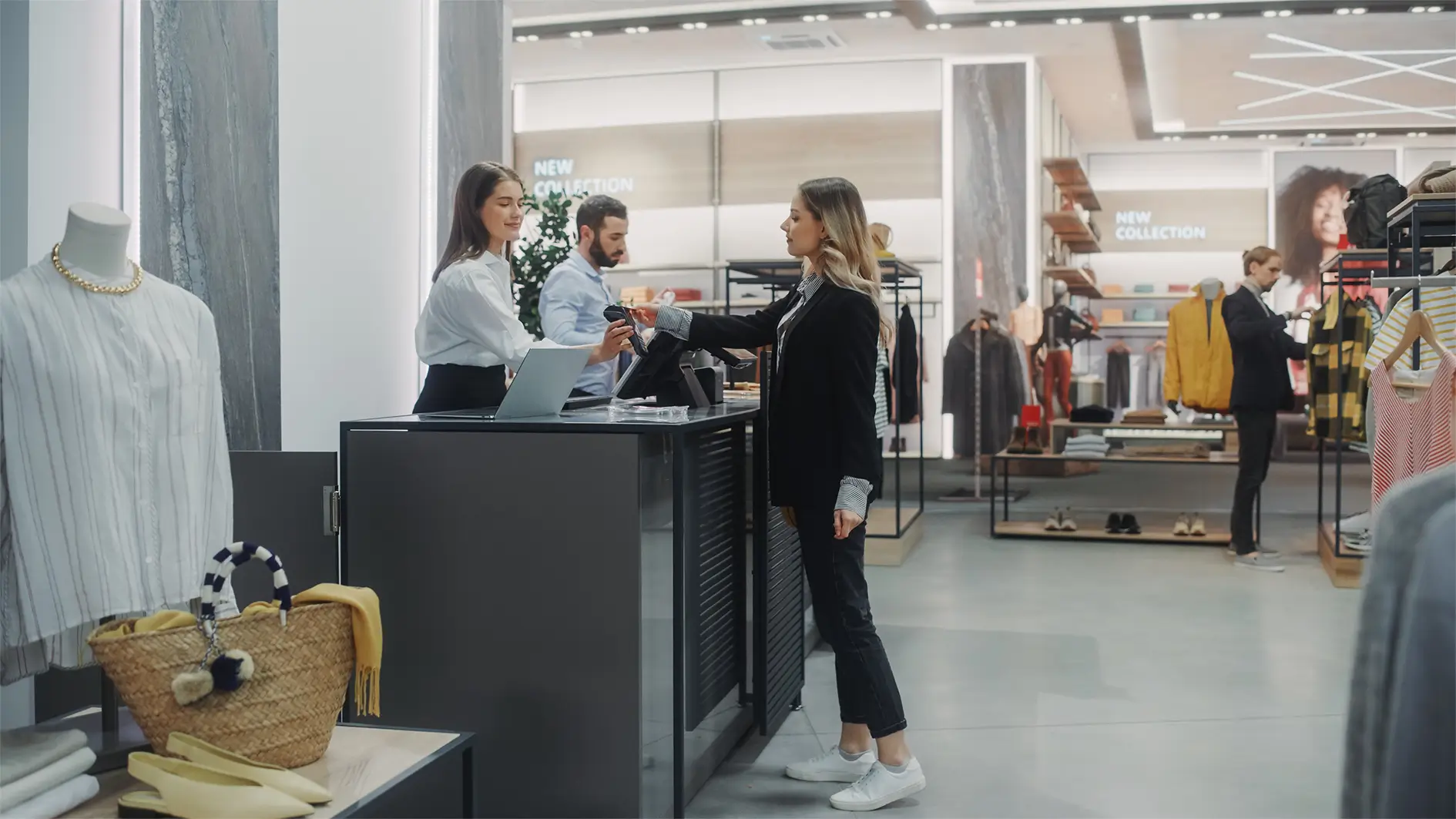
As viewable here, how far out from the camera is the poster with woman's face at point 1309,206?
14.2m

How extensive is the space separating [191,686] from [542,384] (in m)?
1.15

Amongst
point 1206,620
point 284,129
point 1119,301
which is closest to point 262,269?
point 284,129

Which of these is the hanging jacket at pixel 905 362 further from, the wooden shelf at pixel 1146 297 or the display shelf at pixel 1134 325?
the display shelf at pixel 1134 325

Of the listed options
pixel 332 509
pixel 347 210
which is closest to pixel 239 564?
pixel 332 509

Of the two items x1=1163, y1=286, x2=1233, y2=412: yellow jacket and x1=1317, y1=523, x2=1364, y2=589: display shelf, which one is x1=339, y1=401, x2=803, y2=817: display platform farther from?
x1=1163, y1=286, x2=1233, y2=412: yellow jacket

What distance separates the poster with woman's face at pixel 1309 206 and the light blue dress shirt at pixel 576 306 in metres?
11.9

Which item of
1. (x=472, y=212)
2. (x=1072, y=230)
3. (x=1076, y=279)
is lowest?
(x=472, y=212)

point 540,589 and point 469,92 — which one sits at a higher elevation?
point 469,92

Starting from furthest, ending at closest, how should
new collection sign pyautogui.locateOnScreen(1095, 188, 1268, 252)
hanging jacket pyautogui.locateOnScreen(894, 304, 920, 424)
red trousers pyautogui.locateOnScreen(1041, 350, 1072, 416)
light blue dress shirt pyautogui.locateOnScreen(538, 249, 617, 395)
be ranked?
1. new collection sign pyautogui.locateOnScreen(1095, 188, 1268, 252)
2. red trousers pyautogui.locateOnScreen(1041, 350, 1072, 416)
3. hanging jacket pyautogui.locateOnScreen(894, 304, 920, 424)
4. light blue dress shirt pyautogui.locateOnScreen(538, 249, 617, 395)

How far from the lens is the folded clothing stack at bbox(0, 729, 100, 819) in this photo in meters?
1.60

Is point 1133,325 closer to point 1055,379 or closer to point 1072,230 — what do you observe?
point 1072,230

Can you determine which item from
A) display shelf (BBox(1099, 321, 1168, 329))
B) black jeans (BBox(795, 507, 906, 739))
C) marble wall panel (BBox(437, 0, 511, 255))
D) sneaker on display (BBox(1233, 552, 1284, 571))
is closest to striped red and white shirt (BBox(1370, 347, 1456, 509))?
black jeans (BBox(795, 507, 906, 739))

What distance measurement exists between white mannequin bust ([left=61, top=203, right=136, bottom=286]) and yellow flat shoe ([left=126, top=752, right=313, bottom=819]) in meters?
0.76

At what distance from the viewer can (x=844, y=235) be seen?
9.86ft
